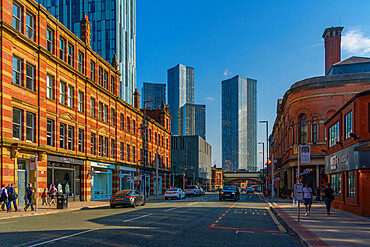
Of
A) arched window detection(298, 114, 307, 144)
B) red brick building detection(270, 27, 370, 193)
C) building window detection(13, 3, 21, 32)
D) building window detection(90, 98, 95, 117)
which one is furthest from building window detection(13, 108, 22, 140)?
arched window detection(298, 114, 307, 144)

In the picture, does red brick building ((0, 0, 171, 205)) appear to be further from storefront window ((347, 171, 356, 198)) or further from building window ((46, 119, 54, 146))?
storefront window ((347, 171, 356, 198))

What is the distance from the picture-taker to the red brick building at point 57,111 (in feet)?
82.8

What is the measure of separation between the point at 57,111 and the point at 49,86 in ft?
6.97

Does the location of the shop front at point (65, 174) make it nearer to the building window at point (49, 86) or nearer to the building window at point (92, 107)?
the building window at point (49, 86)

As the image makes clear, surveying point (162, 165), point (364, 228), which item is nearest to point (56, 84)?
point (364, 228)

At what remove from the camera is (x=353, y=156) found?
22.2 metres

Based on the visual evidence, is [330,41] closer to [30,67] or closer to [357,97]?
[357,97]

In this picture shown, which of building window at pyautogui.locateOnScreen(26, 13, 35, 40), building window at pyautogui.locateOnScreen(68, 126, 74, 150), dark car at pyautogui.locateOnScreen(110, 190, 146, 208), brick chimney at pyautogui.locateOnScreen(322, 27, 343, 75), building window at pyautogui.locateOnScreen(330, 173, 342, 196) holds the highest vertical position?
brick chimney at pyautogui.locateOnScreen(322, 27, 343, 75)

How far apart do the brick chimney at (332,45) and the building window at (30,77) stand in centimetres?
4758

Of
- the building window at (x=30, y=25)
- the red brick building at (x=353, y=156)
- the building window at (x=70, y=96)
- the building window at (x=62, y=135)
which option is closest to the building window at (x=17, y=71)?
the building window at (x=30, y=25)

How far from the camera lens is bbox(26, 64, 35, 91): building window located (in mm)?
27906

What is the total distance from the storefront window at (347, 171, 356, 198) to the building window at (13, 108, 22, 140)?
→ 21617 mm

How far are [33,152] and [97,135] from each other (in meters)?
12.9

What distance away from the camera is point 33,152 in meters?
27.7
